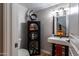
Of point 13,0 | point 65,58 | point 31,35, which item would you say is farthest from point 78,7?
point 31,35

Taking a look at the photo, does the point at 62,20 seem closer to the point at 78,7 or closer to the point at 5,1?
the point at 78,7

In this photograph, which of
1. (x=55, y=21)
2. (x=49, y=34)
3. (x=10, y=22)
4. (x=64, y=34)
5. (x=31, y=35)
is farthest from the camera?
(x=31, y=35)

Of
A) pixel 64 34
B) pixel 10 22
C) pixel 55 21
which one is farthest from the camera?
pixel 55 21

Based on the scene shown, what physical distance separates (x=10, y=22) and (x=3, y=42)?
15cm

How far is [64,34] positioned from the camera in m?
1.25

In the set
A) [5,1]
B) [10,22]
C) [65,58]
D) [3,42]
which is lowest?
[65,58]

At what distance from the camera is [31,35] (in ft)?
9.55

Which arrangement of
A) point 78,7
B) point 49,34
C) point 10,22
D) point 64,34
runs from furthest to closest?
point 49,34 < point 64,34 < point 10,22 < point 78,7

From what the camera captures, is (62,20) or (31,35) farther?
(31,35)

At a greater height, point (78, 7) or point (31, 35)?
point (78, 7)

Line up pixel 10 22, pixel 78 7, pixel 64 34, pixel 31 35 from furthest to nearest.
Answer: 1. pixel 31 35
2. pixel 64 34
3. pixel 10 22
4. pixel 78 7

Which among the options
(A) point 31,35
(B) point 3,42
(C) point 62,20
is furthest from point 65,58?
(A) point 31,35

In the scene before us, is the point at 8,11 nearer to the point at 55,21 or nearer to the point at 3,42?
the point at 3,42

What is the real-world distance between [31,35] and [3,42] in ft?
6.75
